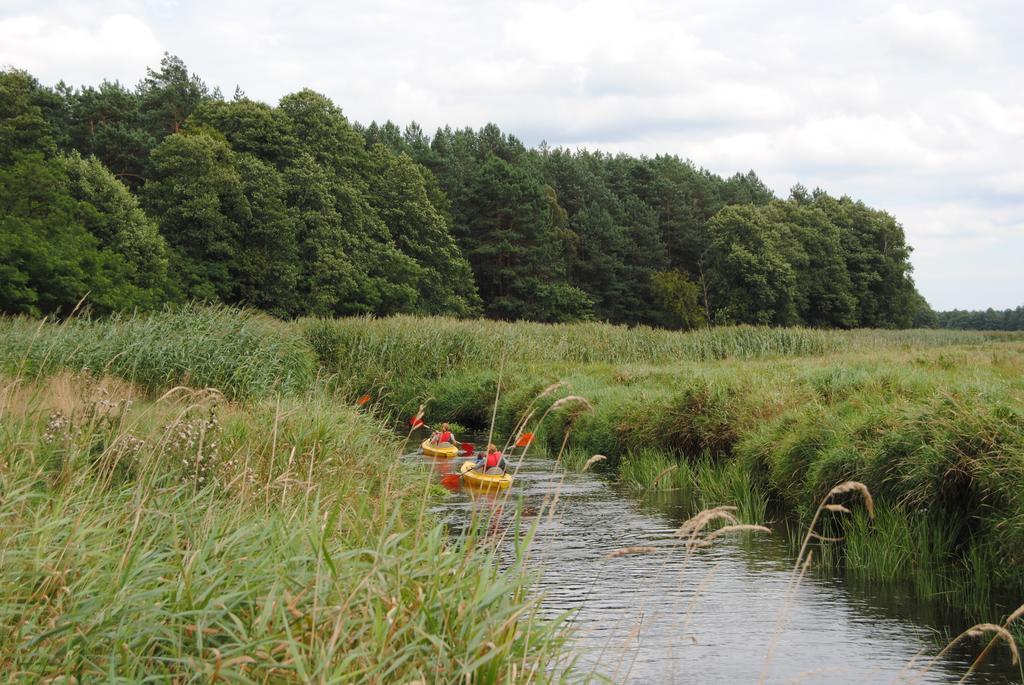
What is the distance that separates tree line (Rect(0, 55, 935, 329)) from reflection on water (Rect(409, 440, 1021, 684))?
25542mm

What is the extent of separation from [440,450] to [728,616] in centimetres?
767

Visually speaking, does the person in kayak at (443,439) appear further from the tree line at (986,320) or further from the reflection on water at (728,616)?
the tree line at (986,320)

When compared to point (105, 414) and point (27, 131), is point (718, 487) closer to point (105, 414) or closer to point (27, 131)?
point (105, 414)

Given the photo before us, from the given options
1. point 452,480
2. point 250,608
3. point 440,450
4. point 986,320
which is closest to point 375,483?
point 452,480

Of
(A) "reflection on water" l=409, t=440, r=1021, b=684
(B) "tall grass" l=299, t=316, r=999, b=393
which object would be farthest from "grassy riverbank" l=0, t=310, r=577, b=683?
(B) "tall grass" l=299, t=316, r=999, b=393

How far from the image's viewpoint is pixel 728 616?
749cm

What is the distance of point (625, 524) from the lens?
34.9 ft

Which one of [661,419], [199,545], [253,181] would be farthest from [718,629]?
[253,181]

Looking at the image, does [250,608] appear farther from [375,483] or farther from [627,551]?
[375,483]

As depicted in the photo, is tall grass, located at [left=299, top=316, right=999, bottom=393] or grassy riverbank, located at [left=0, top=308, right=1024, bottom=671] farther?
tall grass, located at [left=299, top=316, right=999, bottom=393]

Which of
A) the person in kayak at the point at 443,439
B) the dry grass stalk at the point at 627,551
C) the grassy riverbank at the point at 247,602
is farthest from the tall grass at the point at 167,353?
the dry grass stalk at the point at 627,551

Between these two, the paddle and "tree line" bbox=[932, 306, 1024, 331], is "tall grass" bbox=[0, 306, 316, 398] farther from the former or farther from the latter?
"tree line" bbox=[932, 306, 1024, 331]

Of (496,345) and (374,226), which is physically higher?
(374,226)

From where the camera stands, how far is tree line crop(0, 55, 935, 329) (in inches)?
1431
